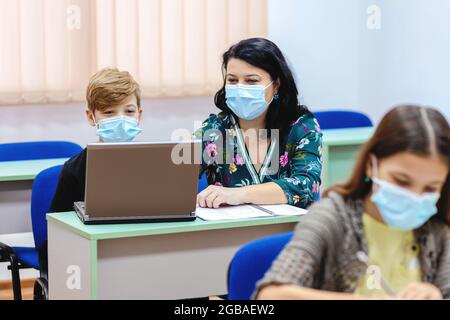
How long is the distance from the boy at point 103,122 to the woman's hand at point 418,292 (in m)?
1.47

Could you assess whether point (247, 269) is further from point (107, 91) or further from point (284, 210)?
point (107, 91)

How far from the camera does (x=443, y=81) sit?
5320 millimetres

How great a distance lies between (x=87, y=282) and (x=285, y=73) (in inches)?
43.6

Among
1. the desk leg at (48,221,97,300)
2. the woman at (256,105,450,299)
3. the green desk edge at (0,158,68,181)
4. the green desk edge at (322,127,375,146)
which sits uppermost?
the woman at (256,105,450,299)

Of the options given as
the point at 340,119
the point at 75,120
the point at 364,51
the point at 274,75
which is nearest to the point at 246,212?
the point at 274,75

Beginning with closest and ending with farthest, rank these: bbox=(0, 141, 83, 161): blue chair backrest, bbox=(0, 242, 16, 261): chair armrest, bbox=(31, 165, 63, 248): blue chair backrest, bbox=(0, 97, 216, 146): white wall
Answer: bbox=(31, 165, 63, 248): blue chair backrest < bbox=(0, 242, 16, 261): chair armrest < bbox=(0, 141, 83, 161): blue chair backrest < bbox=(0, 97, 216, 146): white wall

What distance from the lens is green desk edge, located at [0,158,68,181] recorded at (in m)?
3.62

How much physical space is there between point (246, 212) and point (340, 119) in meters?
2.28

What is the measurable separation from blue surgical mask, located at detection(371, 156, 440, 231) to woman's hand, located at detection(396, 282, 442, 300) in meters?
0.12

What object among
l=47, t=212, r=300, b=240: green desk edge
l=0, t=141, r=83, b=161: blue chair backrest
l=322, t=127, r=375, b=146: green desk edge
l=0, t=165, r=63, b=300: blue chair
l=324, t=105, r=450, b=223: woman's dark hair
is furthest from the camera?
l=322, t=127, r=375, b=146: green desk edge

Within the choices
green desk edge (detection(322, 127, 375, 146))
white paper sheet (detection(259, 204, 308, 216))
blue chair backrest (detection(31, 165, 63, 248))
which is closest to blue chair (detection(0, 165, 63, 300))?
blue chair backrest (detection(31, 165, 63, 248))

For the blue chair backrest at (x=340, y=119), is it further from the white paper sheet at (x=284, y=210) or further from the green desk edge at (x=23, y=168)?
the white paper sheet at (x=284, y=210)

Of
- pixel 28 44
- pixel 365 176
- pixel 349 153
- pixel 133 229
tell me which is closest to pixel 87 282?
pixel 133 229

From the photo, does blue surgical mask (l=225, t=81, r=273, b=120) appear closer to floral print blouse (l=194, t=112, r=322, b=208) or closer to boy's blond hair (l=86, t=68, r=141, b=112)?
Answer: floral print blouse (l=194, t=112, r=322, b=208)
